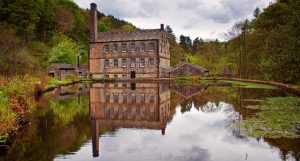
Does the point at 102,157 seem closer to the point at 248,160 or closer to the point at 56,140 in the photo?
the point at 56,140

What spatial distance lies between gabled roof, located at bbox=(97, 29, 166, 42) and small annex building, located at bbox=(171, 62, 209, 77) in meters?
8.01

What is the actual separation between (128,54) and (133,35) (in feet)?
12.5

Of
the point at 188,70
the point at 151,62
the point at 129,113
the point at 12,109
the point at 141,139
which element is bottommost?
the point at 141,139

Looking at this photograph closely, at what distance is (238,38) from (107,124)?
139 ft

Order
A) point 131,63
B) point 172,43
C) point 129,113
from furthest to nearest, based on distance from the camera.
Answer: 1. point 172,43
2. point 131,63
3. point 129,113

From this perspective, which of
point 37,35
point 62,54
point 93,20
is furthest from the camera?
point 37,35

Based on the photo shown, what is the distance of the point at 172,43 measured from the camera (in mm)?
86125

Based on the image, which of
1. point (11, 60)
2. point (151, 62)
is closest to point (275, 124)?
point (11, 60)

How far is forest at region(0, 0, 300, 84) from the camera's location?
25109 mm

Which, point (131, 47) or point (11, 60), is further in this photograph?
point (131, 47)

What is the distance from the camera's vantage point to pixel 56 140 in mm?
10445

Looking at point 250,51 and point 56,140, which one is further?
point 250,51

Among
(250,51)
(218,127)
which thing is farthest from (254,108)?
(250,51)

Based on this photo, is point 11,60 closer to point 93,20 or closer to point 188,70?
point 93,20
